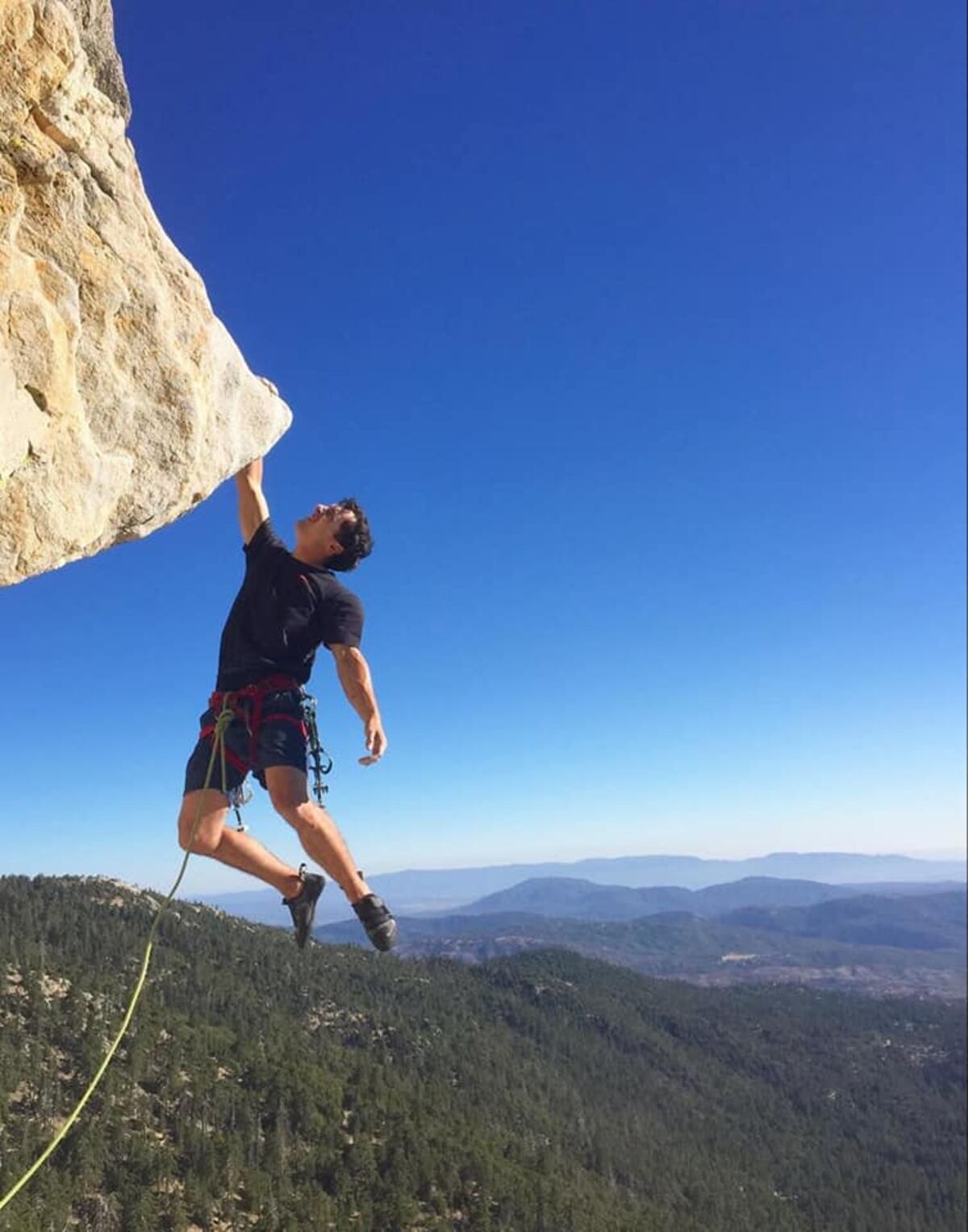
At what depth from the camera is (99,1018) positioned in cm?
9344

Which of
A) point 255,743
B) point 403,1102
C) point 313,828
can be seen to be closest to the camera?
point 313,828

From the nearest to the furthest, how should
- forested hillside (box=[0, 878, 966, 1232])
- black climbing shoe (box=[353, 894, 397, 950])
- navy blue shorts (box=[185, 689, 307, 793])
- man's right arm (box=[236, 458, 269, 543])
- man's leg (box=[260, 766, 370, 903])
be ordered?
black climbing shoe (box=[353, 894, 397, 950]) < man's leg (box=[260, 766, 370, 903]) < navy blue shorts (box=[185, 689, 307, 793]) < man's right arm (box=[236, 458, 269, 543]) < forested hillside (box=[0, 878, 966, 1232])

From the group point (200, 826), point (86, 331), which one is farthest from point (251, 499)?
point (200, 826)

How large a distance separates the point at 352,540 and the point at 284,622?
84 cm

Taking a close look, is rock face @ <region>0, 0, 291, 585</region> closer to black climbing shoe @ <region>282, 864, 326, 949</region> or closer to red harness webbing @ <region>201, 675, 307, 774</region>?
red harness webbing @ <region>201, 675, 307, 774</region>

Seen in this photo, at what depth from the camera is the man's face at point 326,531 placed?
657 centimetres

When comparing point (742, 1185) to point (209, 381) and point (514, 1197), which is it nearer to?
point (514, 1197)

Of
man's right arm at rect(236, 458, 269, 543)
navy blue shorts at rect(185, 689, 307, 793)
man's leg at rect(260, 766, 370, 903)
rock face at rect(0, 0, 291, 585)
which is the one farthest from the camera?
man's right arm at rect(236, 458, 269, 543)

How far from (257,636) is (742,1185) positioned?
148 meters

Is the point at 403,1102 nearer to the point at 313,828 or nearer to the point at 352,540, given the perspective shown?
the point at 313,828

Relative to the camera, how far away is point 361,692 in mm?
6031

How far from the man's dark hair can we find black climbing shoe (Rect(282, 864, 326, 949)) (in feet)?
7.78

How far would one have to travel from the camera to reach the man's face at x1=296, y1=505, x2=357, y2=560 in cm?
657

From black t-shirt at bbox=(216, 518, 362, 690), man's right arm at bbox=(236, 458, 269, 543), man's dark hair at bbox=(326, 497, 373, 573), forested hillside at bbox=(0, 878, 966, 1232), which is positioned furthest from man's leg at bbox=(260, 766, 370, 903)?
forested hillside at bbox=(0, 878, 966, 1232)
